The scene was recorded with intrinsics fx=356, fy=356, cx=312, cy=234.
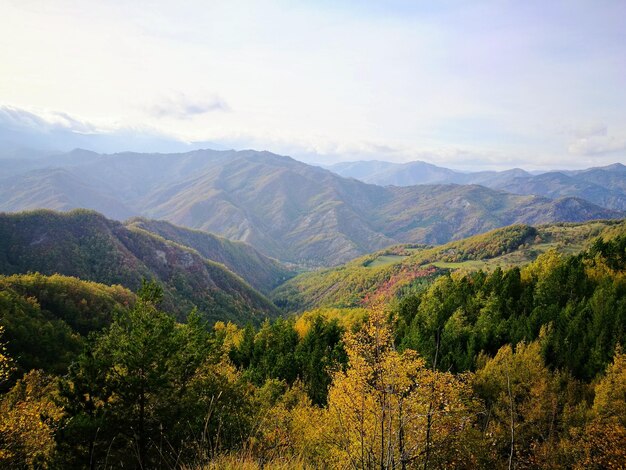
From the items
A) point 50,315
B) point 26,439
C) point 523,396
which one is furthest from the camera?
point 50,315

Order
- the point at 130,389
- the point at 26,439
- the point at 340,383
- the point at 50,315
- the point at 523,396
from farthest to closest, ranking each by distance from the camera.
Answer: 1. the point at 50,315
2. the point at 523,396
3. the point at 26,439
4. the point at 130,389
5. the point at 340,383

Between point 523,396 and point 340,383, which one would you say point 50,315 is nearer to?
point 340,383

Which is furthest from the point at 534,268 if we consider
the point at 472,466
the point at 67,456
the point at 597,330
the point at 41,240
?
the point at 41,240

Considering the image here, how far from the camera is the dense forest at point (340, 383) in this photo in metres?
11.7

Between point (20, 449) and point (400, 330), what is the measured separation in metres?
64.6

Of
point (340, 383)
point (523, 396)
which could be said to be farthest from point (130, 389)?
point (523, 396)

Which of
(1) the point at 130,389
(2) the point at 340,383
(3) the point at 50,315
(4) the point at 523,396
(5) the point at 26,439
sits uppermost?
(2) the point at 340,383

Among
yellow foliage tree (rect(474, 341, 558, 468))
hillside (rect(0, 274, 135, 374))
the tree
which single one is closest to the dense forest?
the tree

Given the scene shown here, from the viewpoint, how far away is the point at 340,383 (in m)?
15.7

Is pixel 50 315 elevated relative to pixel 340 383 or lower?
lower

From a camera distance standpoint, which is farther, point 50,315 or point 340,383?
point 50,315

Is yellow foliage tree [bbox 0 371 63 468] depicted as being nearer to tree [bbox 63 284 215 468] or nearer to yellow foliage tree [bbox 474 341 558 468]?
tree [bbox 63 284 215 468]

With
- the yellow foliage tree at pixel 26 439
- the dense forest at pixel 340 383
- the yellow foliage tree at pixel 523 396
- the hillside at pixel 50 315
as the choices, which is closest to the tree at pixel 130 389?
the dense forest at pixel 340 383

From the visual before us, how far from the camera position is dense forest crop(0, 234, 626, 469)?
11.7 metres
